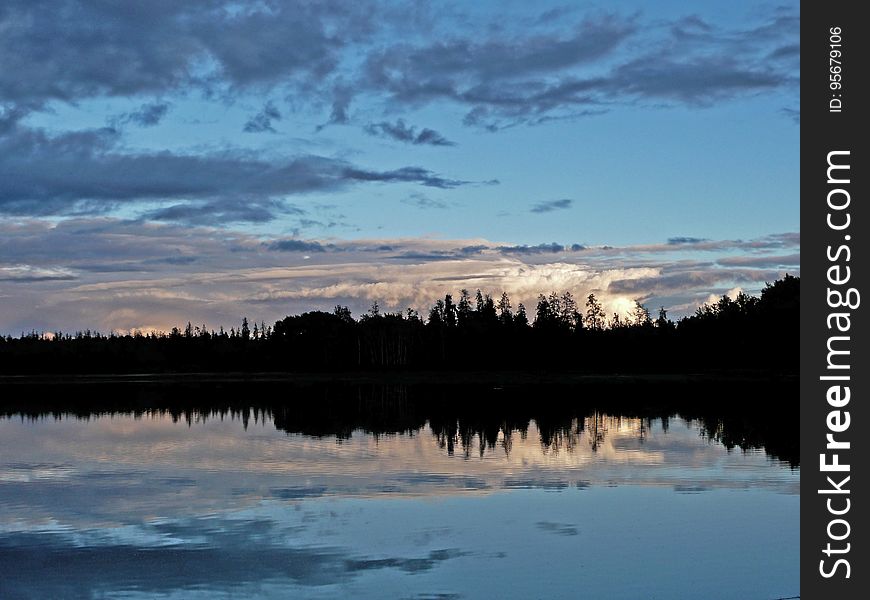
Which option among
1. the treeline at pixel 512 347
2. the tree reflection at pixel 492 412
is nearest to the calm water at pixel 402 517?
the tree reflection at pixel 492 412

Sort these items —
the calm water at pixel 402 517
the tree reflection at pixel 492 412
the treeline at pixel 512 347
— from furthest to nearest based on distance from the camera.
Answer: the treeline at pixel 512 347
the tree reflection at pixel 492 412
the calm water at pixel 402 517

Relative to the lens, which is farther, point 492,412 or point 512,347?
point 512,347

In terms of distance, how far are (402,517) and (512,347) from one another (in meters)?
139

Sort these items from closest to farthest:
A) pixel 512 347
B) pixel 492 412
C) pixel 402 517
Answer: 1. pixel 402 517
2. pixel 492 412
3. pixel 512 347

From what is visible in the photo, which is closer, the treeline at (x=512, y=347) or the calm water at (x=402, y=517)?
the calm water at (x=402, y=517)

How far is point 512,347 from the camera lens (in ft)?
523

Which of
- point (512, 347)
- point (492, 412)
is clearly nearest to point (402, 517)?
point (492, 412)

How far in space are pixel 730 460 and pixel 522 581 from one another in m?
16.6

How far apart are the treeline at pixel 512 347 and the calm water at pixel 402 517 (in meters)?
87.8

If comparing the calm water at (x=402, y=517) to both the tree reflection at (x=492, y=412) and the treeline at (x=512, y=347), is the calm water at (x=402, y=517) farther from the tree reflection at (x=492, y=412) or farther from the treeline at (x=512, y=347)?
the treeline at (x=512, y=347)

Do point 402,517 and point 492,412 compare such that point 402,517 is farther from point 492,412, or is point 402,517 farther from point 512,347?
point 512,347

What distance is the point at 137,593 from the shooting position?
15.1 metres

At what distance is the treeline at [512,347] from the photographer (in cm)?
13138
